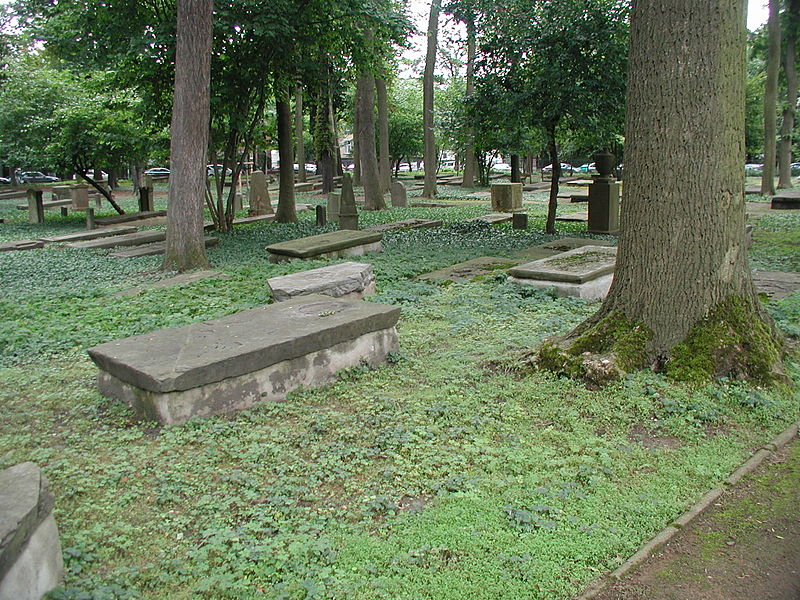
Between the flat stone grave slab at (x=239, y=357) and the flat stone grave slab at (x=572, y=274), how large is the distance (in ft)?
9.02

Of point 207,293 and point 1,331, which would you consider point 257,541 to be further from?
point 207,293

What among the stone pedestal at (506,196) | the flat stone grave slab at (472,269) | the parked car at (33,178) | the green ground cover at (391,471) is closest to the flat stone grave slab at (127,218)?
the stone pedestal at (506,196)

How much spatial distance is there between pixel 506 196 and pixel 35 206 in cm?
1307

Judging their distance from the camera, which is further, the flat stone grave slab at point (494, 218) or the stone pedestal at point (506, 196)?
the stone pedestal at point (506, 196)

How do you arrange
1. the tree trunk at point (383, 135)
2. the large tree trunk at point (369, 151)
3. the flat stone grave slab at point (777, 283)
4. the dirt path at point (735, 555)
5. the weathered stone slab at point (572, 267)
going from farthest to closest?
the tree trunk at point (383, 135)
the large tree trunk at point (369, 151)
the weathered stone slab at point (572, 267)
the flat stone grave slab at point (777, 283)
the dirt path at point (735, 555)

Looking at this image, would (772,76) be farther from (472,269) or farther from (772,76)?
(472,269)

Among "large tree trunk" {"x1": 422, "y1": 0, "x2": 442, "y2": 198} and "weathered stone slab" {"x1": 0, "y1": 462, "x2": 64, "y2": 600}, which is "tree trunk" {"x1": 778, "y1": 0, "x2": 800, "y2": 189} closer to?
"large tree trunk" {"x1": 422, "y1": 0, "x2": 442, "y2": 198}

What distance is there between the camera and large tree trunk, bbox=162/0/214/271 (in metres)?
9.98

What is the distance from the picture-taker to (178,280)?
959 cm

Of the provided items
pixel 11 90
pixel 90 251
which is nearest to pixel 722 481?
pixel 90 251

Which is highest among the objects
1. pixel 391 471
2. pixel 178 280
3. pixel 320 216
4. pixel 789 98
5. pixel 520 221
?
pixel 789 98

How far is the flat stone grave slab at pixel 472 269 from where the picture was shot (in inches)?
370

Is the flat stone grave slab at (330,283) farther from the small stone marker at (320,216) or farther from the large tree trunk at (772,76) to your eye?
the large tree trunk at (772,76)

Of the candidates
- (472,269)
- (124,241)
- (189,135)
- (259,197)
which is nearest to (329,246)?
(472,269)
